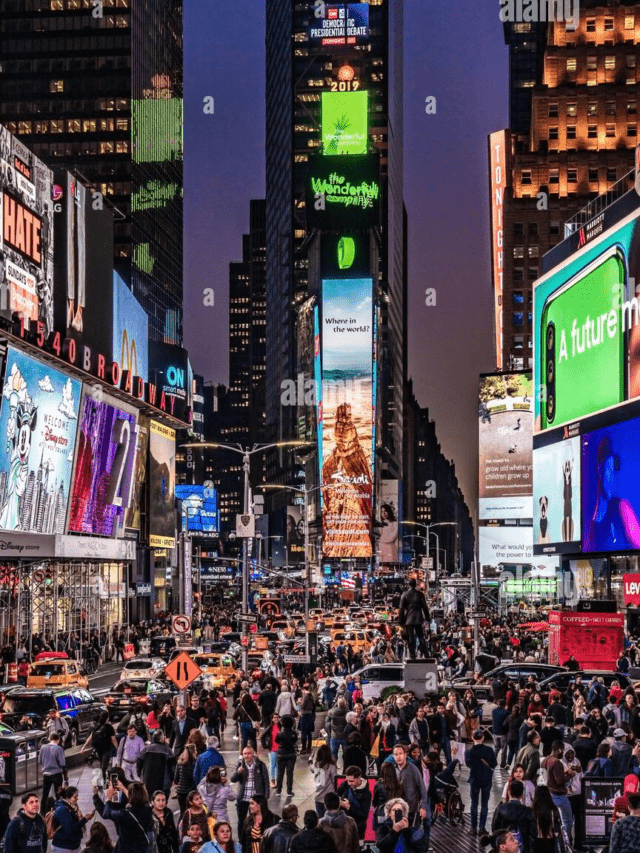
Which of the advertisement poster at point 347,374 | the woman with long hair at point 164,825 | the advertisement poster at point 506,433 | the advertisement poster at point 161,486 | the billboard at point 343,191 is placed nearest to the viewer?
the woman with long hair at point 164,825

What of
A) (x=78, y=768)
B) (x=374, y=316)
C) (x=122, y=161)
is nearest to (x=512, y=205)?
(x=374, y=316)

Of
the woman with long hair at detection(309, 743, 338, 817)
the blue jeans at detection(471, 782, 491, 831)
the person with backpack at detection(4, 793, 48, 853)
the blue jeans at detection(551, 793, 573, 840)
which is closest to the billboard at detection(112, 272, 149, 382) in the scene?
the blue jeans at detection(471, 782, 491, 831)

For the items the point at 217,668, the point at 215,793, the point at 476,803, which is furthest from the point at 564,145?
the point at 215,793

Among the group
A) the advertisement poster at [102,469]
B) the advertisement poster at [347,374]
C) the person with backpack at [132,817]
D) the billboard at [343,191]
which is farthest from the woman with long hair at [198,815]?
the billboard at [343,191]

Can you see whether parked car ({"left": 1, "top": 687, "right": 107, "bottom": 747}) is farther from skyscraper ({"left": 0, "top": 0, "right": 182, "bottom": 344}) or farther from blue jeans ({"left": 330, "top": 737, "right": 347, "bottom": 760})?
skyscraper ({"left": 0, "top": 0, "right": 182, "bottom": 344})

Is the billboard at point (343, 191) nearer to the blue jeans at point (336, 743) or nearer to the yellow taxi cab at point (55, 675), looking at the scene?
the yellow taxi cab at point (55, 675)

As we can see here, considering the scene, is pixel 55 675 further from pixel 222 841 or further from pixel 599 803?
pixel 222 841
